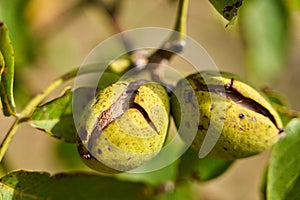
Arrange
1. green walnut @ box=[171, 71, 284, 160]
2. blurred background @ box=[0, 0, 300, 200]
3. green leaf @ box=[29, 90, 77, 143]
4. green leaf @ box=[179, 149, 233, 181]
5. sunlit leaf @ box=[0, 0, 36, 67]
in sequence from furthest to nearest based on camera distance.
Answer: blurred background @ box=[0, 0, 300, 200], sunlit leaf @ box=[0, 0, 36, 67], green leaf @ box=[179, 149, 233, 181], green leaf @ box=[29, 90, 77, 143], green walnut @ box=[171, 71, 284, 160]

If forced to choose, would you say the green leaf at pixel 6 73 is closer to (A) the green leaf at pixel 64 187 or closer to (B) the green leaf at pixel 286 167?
(A) the green leaf at pixel 64 187

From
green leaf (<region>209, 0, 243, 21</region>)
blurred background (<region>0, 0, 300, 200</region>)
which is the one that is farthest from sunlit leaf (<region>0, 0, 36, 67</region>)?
green leaf (<region>209, 0, 243, 21</region>)

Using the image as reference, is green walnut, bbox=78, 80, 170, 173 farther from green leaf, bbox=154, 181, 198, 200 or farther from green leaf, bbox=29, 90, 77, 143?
green leaf, bbox=154, 181, 198, 200

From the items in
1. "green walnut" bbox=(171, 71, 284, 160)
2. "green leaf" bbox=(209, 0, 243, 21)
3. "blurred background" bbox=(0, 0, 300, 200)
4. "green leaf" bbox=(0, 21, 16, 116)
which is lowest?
"blurred background" bbox=(0, 0, 300, 200)

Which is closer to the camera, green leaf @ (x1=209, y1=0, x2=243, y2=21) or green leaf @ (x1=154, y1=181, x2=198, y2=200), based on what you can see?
green leaf @ (x1=209, y1=0, x2=243, y2=21)

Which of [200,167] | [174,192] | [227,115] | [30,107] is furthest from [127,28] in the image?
[227,115]

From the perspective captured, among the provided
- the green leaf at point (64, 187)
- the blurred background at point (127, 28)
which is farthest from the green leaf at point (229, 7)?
the green leaf at point (64, 187)

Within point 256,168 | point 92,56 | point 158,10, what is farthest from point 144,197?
point 158,10

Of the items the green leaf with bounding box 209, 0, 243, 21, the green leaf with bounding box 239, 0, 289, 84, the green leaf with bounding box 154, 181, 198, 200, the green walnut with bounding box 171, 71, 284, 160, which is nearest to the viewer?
the green leaf with bounding box 209, 0, 243, 21
